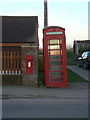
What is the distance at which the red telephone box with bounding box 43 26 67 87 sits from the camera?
29.9 ft

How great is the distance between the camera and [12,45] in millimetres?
17234

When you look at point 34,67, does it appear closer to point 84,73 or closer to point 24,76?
point 24,76

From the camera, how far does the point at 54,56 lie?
9.19m

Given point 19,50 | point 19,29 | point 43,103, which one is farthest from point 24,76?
point 19,29

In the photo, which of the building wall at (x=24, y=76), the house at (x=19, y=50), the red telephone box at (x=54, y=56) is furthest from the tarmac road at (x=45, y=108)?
the house at (x=19, y=50)

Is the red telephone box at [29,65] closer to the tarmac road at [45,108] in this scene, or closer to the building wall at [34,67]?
the building wall at [34,67]

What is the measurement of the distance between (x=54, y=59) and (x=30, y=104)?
11.2 ft

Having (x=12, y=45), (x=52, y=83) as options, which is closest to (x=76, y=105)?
(x=52, y=83)

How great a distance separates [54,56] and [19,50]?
9730 millimetres

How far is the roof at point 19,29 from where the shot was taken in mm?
18078

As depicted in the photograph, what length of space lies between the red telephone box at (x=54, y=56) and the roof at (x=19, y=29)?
343 inches

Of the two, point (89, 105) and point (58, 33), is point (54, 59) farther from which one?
point (89, 105)

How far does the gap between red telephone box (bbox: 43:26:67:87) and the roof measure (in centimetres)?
872

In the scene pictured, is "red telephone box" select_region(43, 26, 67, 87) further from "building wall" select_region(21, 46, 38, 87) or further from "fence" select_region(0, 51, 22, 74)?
"fence" select_region(0, 51, 22, 74)
